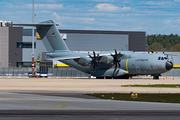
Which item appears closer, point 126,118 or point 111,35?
point 126,118

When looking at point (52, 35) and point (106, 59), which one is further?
point (52, 35)

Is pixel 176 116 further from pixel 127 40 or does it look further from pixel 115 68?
pixel 127 40

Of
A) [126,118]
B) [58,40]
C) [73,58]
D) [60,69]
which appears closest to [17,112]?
[126,118]

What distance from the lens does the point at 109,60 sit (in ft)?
168

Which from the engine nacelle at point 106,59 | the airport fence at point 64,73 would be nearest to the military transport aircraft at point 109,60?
the engine nacelle at point 106,59

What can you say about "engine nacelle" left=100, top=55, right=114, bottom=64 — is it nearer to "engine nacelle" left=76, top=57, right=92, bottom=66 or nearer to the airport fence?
"engine nacelle" left=76, top=57, right=92, bottom=66

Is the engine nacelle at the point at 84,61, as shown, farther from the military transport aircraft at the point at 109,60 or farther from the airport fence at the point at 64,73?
the airport fence at the point at 64,73

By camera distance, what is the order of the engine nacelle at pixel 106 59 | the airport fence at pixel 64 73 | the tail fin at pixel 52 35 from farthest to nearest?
the airport fence at pixel 64 73, the tail fin at pixel 52 35, the engine nacelle at pixel 106 59

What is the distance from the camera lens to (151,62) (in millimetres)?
48781

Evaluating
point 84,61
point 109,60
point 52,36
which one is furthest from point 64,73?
point 109,60

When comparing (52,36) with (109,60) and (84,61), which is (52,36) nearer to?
(84,61)

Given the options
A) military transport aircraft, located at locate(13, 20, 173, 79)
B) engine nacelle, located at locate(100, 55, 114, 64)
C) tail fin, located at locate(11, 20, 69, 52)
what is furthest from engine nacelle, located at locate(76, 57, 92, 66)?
tail fin, located at locate(11, 20, 69, 52)

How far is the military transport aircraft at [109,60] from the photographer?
48.9m

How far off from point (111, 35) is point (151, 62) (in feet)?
211
